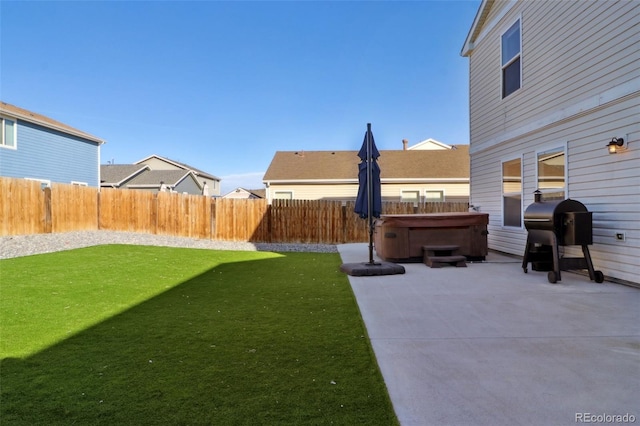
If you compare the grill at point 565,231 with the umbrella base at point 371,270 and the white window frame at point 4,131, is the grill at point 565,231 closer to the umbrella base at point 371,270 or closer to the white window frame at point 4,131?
the umbrella base at point 371,270

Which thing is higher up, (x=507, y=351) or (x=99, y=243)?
(x=99, y=243)

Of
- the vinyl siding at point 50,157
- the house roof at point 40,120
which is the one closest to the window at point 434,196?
the house roof at point 40,120

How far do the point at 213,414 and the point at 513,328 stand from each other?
272 centimetres

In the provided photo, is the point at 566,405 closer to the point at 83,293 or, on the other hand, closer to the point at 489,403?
the point at 489,403

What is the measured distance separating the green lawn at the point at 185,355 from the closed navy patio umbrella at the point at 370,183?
63.3 inches

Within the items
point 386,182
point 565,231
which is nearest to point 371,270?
point 565,231

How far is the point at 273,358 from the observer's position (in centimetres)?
251

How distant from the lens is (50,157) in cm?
1523

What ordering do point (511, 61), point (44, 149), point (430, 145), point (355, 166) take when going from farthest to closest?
point (430, 145) → point (355, 166) → point (44, 149) → point (511, 61)

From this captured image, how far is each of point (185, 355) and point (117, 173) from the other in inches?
1080

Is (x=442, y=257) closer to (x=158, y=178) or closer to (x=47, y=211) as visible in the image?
(x=47, y=211)

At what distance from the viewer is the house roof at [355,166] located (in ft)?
56.1

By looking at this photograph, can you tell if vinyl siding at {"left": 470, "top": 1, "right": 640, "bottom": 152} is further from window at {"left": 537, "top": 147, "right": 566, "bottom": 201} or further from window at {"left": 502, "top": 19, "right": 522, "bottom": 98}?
window at {"left": 537, "top": 147, "right": 566, "bottom": 201}

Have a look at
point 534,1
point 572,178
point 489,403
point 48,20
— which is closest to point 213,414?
point 489,403
